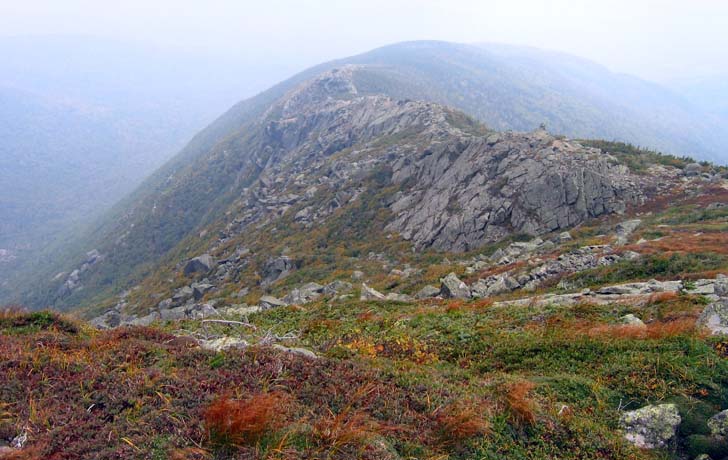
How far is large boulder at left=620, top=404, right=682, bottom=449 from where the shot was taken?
17.3 feet

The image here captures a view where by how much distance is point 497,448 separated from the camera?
503cm

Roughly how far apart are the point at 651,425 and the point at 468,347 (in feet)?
13.8

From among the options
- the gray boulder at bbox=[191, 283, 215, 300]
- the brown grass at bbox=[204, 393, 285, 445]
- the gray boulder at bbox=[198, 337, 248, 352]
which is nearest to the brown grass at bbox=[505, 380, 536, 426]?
the brown grass at bbox=[204, 393, 285, 445]

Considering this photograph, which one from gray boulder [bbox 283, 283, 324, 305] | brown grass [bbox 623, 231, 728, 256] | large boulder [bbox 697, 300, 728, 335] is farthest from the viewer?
gray boulder [bbox 283, 283, 324, 305]

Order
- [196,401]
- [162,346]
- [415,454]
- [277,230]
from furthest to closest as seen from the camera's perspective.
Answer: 1. [277,230]
2. [162,346]
3. [196,401]
4. [415,454]

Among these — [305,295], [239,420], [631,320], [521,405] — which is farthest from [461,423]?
[305,295]

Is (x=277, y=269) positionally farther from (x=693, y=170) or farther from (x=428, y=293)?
(x=693, y=170)

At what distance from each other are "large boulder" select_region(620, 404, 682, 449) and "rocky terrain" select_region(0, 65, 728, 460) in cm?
3

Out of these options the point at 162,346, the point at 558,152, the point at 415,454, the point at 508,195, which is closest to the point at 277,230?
the point at 508,195

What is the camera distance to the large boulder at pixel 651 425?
5.26m

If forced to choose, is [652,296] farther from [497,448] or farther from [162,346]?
[162,346]

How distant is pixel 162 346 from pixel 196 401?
8.88 ft

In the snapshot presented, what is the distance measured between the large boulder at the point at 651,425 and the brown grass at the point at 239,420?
16.8 feet

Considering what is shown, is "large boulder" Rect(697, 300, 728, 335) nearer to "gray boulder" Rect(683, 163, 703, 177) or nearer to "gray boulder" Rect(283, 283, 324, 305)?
"gray boulder" Rect(283, 283, 324, 305)
